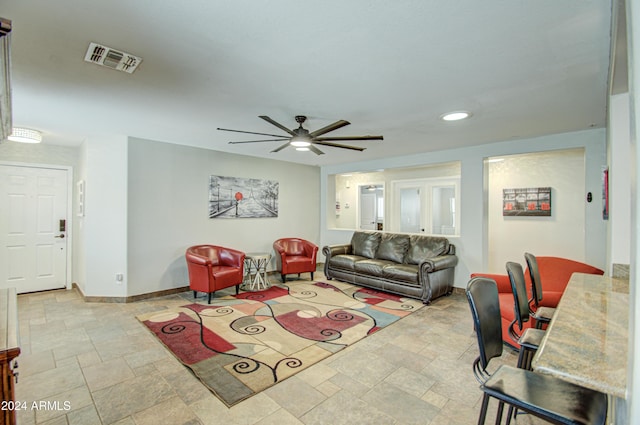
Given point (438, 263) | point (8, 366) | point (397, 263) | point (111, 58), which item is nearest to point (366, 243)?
point (397, 263)

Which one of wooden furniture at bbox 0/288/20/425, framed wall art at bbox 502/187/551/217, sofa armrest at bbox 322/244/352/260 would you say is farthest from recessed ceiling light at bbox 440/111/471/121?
wooden furniture at bbox 0/288/20/425

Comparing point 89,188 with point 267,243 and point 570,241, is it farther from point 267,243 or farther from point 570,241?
point 570,241

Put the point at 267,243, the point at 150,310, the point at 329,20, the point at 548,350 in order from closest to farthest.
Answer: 1. the point at 548,350
2. the point at 329,20
3. the point at 150,310
4. the point at 267,243

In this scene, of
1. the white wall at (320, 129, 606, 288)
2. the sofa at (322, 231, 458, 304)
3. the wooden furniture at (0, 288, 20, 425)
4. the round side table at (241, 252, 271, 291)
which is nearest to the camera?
the wooden furniture at (0, 288, 20, 425)

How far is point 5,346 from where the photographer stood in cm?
125

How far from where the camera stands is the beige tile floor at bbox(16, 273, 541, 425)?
2086 mm

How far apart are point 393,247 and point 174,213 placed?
3835 mm

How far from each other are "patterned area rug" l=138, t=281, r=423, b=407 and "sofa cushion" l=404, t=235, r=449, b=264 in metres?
0.84

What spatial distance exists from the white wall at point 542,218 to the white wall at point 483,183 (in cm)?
13

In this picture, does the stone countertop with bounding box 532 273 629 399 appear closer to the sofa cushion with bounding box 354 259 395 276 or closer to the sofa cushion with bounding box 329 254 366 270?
the sofa cushion with bounding box 354 259 395 276

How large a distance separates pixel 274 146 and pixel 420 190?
403 cm

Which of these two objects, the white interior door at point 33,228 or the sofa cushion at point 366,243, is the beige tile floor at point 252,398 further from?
the sofa cushion at point 366,243

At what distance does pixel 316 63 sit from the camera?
219 centimetres

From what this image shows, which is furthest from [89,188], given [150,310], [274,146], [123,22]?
[123,22]
